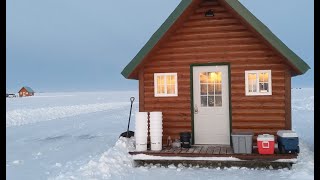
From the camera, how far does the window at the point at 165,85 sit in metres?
11.5

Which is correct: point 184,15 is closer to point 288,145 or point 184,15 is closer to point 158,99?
point 158,99

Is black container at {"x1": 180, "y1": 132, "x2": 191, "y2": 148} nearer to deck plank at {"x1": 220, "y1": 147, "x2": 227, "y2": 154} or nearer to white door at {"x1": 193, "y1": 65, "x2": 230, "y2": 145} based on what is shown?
white door at {"x1": 193, "y1": 65, "x2": 230, "y2": 145}

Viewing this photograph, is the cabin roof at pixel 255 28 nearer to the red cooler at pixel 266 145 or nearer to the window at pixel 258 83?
the window at pixel 258 83

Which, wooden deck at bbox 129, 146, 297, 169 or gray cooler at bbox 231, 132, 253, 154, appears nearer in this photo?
wooden deck at bbox 129, 146, 297, 169

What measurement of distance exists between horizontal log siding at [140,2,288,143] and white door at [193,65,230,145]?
9.0 inches

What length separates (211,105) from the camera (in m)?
11.3

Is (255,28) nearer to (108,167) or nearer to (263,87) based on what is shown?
(263,87)

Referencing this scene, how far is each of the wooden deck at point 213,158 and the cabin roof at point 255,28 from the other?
8.34 ft

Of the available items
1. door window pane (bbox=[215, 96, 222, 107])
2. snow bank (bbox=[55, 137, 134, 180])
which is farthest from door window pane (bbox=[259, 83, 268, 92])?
snow bank (bbox=[55, 137, 134, 180])

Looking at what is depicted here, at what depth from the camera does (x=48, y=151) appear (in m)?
13.4

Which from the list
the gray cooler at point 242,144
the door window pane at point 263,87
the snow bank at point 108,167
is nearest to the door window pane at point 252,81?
the door window pane at point 263,87

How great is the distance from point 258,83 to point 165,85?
2880 mm

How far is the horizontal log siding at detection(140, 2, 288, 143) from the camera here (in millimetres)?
10797
